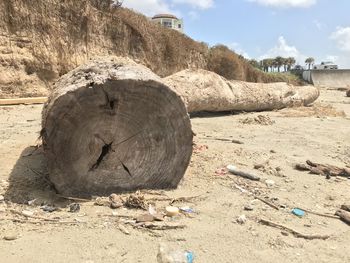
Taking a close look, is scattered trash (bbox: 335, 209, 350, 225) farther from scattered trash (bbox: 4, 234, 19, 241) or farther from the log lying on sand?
the log lying on sand

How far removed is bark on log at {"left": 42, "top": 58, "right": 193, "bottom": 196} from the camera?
3.60m

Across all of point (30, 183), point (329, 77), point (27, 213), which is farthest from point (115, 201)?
point (329, 77)

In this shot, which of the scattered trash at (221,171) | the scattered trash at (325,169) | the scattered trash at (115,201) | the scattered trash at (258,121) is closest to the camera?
the scattered trash at (115,201)

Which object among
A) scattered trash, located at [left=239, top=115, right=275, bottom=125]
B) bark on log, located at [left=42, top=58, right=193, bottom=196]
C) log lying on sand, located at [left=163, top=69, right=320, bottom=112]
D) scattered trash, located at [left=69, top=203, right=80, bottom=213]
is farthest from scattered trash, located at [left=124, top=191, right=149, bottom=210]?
scattered trash, located at [left=239, top=115, right=275, bottom=125]

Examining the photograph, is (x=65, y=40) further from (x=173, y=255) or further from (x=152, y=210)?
(x=173, y=255)

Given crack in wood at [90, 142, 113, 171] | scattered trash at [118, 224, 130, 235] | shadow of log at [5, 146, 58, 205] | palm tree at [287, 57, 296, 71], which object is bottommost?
scattered trash at [118, 224, 130, 235]

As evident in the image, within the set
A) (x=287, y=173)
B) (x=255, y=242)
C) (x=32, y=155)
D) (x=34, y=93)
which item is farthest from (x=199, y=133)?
(x=34, y=93)

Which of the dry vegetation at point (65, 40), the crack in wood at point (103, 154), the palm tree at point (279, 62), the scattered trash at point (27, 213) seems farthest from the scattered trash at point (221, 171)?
the palm tree at point (279, 62)

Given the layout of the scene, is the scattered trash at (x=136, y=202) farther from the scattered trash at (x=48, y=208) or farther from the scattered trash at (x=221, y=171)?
the scattered trash at (x=221, y=171)

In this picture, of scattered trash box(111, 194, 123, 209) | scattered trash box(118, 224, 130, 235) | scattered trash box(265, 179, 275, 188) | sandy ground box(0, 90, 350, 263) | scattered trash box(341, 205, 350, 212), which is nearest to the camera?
sandy ground box(0, 90, 350, 263)

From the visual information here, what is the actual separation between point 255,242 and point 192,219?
58 centimetres

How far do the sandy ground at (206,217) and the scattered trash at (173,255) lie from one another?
0.04 m

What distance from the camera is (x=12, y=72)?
36.6ft

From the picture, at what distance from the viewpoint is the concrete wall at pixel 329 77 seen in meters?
37.9
